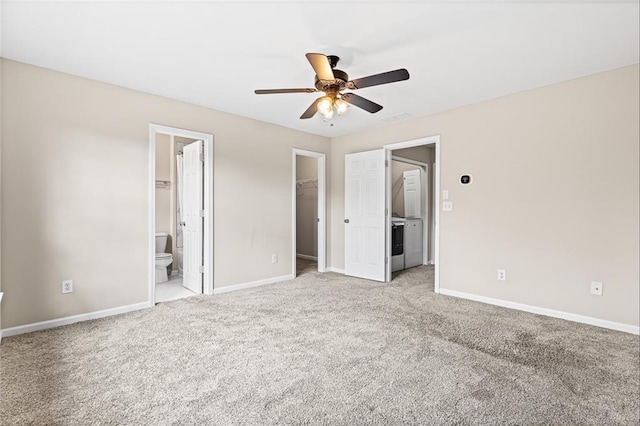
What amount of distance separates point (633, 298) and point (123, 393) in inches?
163

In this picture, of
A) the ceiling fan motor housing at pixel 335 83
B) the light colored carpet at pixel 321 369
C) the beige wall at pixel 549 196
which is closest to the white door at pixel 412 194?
the beige wall at pixel 549 196

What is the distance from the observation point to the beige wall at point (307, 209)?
22.8 ft

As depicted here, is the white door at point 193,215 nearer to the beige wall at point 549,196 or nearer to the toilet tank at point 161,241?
the toilet tank at point 161,241

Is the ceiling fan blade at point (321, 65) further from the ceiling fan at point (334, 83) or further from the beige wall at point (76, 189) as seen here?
the beige wall at point (76, 189)

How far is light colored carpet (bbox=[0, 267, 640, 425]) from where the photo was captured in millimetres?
1711

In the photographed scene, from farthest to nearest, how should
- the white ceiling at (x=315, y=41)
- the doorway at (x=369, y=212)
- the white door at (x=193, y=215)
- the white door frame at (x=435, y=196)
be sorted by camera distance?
the doorway at (x=369, y=212)
the white door frame at (x=435, y=196)
the white door at (x=193, y=215)
the white ceiling at (x=315, y=41)

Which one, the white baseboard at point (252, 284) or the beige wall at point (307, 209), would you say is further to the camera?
the beige wall at point (307, 209)

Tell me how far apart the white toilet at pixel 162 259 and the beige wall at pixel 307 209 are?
3.00 metres

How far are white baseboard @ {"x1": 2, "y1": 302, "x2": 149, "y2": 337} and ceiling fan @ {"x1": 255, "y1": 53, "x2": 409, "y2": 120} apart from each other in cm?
263

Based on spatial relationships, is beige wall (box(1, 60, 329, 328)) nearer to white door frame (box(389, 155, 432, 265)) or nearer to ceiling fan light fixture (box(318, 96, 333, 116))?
ceiling fan light fixture (box(318, 96, 333, 116))

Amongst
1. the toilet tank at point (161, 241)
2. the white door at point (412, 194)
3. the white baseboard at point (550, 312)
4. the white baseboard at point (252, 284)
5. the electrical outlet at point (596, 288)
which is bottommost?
the white baseboard at point (550, 312)

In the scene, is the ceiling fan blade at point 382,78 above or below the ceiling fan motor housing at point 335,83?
below

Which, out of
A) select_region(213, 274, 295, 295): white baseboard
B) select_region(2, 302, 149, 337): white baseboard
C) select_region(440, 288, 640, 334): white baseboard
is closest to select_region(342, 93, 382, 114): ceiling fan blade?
select_region(440, 288, 640, 334): white baseboard

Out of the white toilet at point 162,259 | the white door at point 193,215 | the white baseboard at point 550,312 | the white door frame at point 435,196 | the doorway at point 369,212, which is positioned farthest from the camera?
the doorway at point 369,212
